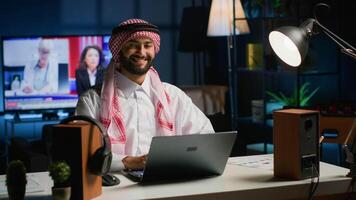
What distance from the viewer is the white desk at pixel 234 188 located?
7.22 feet

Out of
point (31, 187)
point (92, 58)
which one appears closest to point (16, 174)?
point (31, 187)

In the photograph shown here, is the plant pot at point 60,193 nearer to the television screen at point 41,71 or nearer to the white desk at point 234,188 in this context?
the white desk at point 234,188

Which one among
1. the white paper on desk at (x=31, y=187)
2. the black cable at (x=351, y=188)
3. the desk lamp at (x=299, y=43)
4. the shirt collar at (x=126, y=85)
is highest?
the desk lamp at (x=299, y=43)

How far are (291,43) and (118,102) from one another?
3.08 ft

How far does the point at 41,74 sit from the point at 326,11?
2.49 metres

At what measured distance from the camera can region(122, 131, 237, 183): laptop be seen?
2283 mm

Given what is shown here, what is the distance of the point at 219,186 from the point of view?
7.60 ft

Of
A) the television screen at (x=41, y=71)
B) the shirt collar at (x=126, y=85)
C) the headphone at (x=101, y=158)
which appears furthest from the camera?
the television screen at (x=41, y=71)

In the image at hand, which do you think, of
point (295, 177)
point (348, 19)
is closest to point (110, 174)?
point (295, 177)

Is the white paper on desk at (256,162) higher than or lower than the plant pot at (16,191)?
lower

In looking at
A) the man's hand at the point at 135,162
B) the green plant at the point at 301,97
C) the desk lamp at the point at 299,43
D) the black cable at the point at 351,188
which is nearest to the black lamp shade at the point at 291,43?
the desk lamp at the point at 299,43

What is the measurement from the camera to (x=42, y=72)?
5.74 m

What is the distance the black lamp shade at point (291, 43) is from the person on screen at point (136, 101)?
0.71 meters

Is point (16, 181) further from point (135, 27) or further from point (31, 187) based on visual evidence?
point (135, 27)
